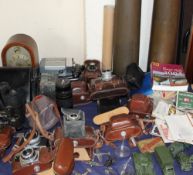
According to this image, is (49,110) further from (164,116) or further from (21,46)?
(164,116)

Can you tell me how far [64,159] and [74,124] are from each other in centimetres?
16

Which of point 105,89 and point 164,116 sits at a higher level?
point 105,89

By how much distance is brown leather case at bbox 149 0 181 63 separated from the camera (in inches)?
60.1

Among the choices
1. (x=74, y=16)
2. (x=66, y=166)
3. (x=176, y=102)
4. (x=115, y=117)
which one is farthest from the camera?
(x=74, y=16)

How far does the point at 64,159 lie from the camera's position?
3.47 feet

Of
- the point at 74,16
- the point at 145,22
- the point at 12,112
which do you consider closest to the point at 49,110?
the point at 12,112

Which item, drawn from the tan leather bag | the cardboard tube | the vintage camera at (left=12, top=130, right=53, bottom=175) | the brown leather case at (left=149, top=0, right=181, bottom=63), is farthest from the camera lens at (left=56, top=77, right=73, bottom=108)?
the brown leather case at (left=149, top=0, right=181, bottom=63)

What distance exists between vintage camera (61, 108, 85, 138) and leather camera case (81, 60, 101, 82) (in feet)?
1.09

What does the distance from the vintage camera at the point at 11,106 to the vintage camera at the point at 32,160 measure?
174mm

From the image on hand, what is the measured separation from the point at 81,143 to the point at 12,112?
1.09 feet

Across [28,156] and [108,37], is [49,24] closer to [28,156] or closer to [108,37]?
[108,37]

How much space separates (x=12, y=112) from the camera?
4.17 ft

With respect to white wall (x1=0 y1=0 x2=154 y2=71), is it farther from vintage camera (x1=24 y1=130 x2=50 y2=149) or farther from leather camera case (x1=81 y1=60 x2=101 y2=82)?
vintage camera (x1=24 y1=130 x2=50 y2=149)

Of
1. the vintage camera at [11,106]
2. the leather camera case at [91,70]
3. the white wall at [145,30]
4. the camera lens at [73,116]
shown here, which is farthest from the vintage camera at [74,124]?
the white wall at [145,30]
